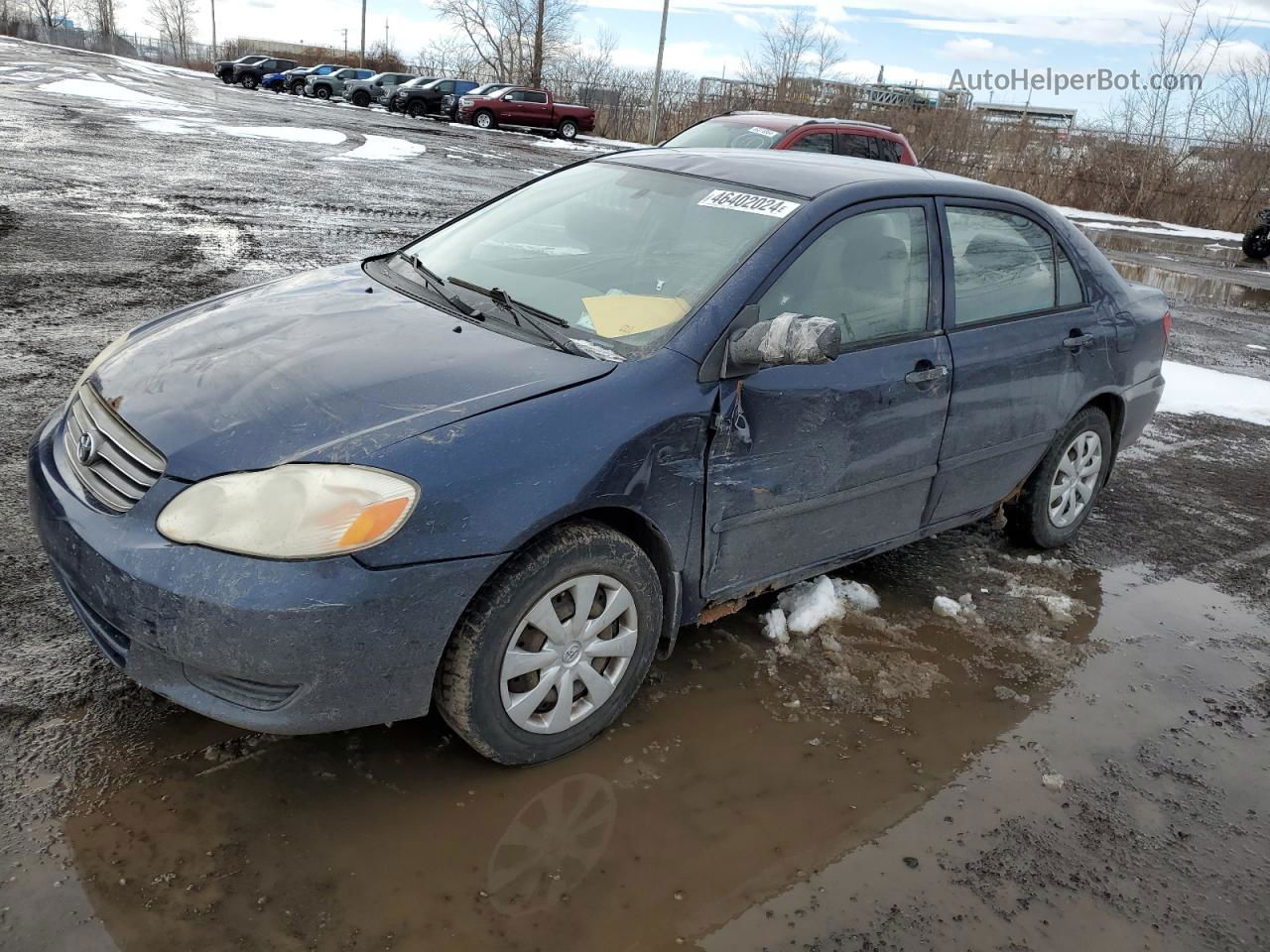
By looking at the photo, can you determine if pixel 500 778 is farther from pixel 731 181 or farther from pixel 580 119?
pixel 580 119

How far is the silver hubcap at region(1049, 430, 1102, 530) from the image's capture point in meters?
4.59

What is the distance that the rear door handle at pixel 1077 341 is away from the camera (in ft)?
14.0

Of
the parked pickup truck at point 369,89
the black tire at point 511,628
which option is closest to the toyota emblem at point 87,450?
the black tire at point 511,628

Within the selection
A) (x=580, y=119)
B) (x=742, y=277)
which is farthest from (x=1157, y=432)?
(x=580, y=119)

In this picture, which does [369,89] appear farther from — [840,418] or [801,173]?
[840,418]

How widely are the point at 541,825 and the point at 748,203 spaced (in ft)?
7.05

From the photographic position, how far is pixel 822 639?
3.73m

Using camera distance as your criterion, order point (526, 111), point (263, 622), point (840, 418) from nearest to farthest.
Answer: point (263, 622) < point (840, 418) < point (526, 111)

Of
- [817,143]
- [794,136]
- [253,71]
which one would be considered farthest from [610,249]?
[253,71]

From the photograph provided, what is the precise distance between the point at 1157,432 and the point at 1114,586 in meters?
2.77

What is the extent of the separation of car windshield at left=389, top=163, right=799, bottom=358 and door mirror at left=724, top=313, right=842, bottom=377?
22 centimetres

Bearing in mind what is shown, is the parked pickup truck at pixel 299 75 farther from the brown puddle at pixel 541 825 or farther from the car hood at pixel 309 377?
the brown puddle at pixel 541 825

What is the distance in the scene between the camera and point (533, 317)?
3199mm

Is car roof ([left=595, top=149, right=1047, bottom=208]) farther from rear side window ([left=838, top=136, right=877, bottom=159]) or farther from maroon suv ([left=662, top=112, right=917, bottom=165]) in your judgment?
rear side window ([left=838, top=136, right=877, bottom=159])
